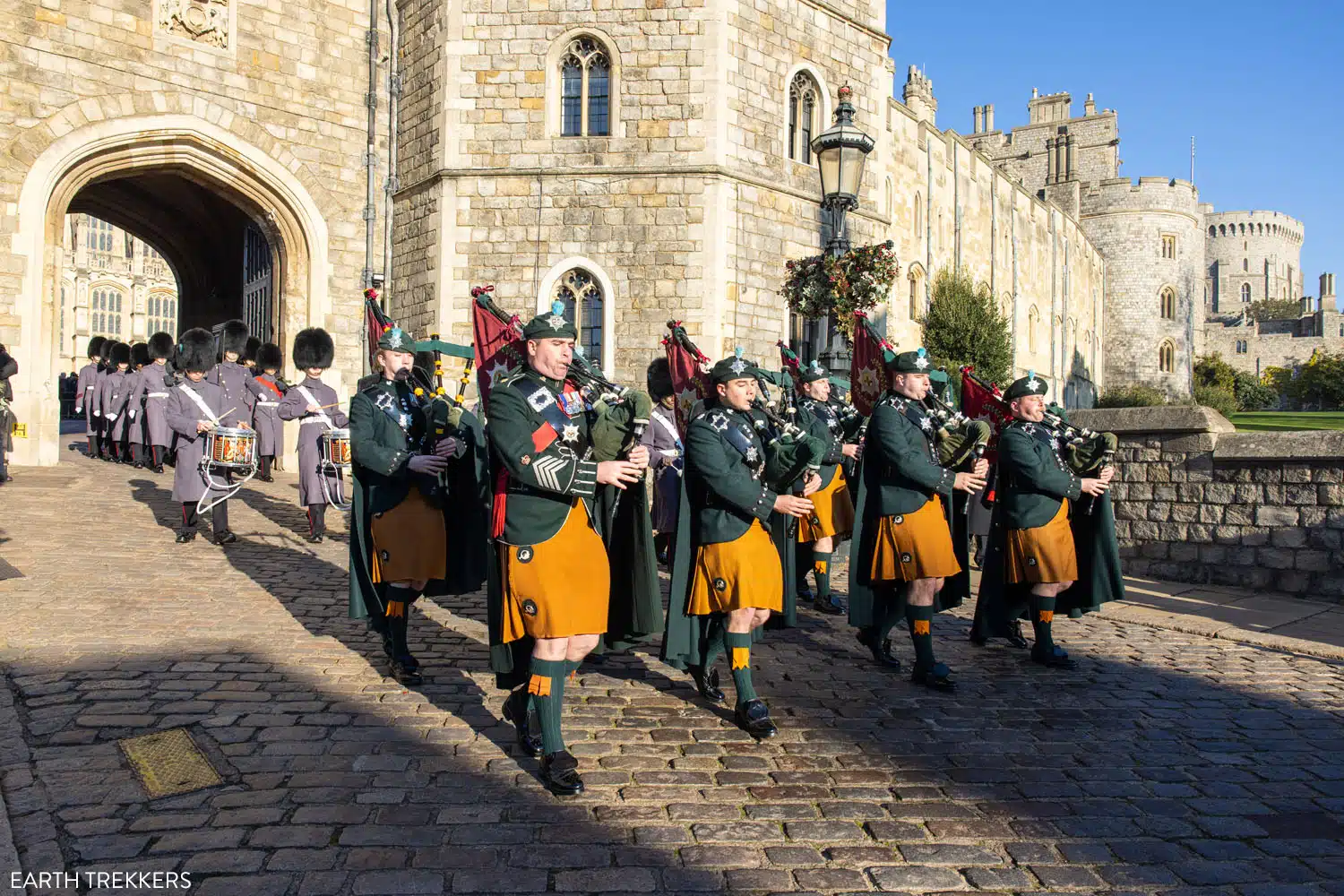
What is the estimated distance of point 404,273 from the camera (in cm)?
1839

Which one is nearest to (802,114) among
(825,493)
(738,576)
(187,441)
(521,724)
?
(825,493)

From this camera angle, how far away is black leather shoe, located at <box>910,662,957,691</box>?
5758 millimetres

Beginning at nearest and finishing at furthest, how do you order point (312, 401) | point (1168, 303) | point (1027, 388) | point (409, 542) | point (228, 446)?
point (409, 542)
point (1027, 388)
point (228, 446)
point (312, 401)
point (1168, 303)

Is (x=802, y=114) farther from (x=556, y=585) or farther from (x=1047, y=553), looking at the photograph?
(x=556, y=585)

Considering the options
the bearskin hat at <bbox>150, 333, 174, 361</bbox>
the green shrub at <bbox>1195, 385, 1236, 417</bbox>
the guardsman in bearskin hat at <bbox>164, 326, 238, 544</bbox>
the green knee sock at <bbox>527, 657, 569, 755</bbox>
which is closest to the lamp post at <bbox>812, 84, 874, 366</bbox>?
the guardsman in bearskin hat at <bbox>164, 326, 238, 544</bbox>

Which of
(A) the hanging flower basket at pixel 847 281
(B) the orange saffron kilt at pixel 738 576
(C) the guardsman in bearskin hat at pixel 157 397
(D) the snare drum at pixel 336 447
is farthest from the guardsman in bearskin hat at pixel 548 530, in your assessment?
(C) the guardsman in bearskin hat at pixel 157 397

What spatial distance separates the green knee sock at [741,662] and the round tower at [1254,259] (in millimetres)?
121144

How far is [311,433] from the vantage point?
10617 mm

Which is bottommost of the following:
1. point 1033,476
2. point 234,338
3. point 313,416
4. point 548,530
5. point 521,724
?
point 521,724

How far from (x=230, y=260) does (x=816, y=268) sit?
65.3 ft

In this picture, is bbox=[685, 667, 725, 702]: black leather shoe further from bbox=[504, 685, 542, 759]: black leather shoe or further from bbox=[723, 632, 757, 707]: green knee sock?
bbox=[504, 685, 542, 759]: black leather shoe

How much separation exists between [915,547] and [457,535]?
2.77m

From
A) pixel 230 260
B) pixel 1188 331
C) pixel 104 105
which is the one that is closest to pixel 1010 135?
pixel 1188 331

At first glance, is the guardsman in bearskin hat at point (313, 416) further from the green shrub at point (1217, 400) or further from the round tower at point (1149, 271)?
the round tower at point (1149, 271)
